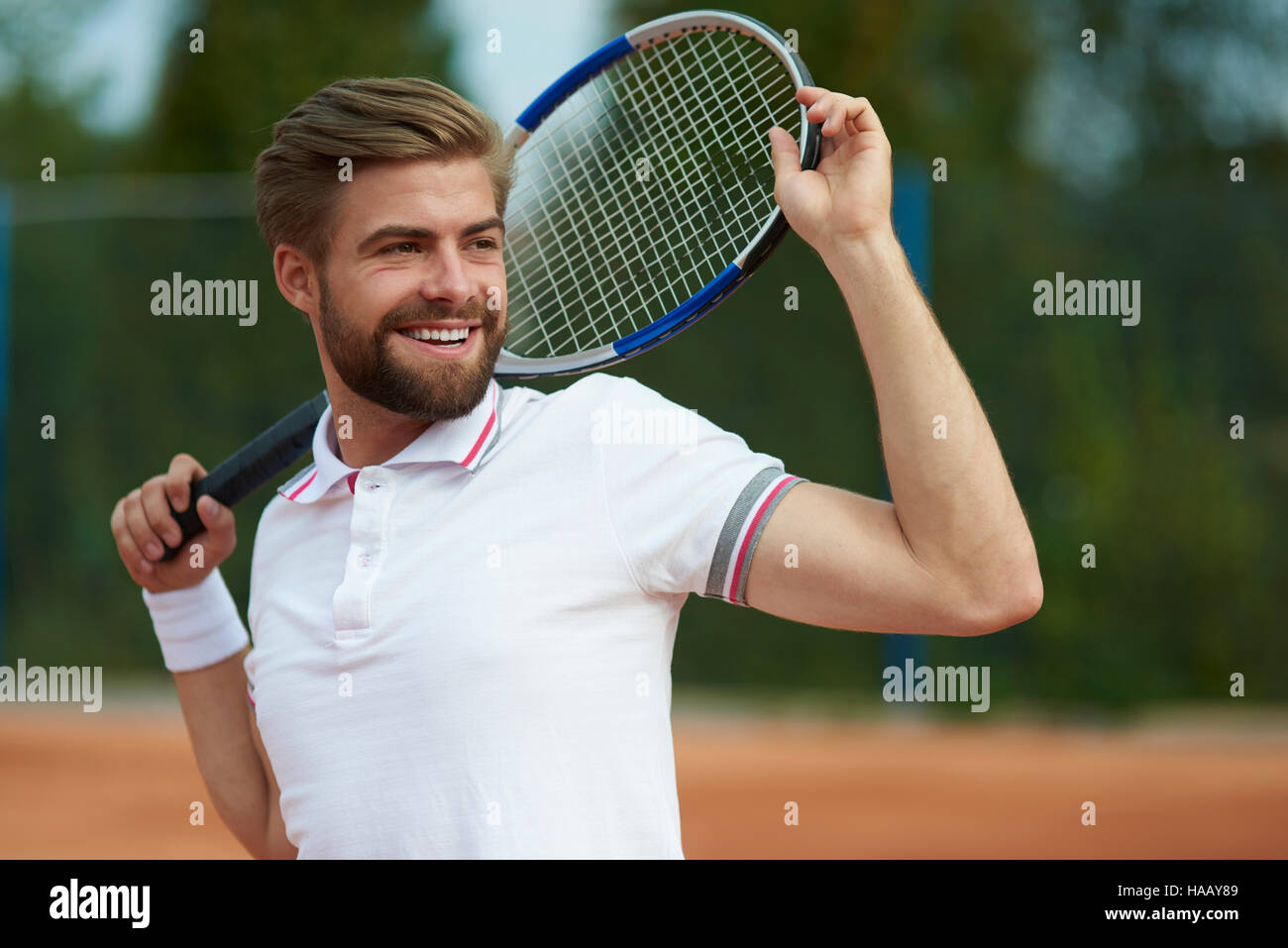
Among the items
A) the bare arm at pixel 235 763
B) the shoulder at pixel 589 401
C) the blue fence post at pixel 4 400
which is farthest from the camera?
the blue fence post at pixel 4 400

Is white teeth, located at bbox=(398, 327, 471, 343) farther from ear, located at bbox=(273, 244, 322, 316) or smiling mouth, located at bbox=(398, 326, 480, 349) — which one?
ear, located at bbox=(273, 244, 322, 316)

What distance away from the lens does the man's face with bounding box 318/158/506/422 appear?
163 cm

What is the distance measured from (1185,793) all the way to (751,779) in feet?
5.17

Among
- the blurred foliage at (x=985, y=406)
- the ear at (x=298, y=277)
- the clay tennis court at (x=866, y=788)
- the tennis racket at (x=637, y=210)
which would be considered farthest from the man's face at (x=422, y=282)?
the blurred foliage at (x=985, y=406)

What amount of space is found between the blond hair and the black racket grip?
37 cm

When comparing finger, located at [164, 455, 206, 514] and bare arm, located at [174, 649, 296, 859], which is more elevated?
finger, located at [164, 455, 206, 514]

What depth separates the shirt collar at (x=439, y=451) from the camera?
1597 mm

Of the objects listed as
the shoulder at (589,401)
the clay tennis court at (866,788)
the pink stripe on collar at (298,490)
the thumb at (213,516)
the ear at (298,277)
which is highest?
the ear at (298,277)

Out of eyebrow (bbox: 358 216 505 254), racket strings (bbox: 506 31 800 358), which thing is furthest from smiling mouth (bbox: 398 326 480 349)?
racket strings (bbox: 506 31 800 358)

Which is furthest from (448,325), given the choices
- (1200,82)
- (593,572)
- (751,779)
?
(1200,82)

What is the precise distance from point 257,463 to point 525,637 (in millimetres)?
804

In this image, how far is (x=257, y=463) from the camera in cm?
211

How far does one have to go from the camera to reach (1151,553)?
21.1 feet

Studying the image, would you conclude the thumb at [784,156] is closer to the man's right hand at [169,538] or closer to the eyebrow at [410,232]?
the eyebrow at [410,232]
